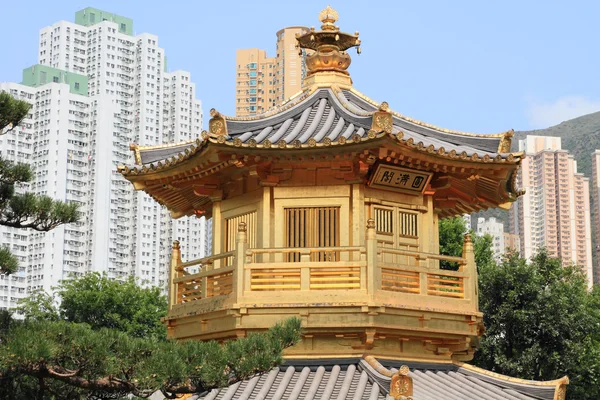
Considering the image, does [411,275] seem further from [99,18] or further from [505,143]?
[99,18]

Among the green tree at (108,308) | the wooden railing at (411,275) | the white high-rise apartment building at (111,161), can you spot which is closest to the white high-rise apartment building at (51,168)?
the white high-rise apartment building at (111,161)

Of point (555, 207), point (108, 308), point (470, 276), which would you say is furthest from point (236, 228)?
point (555, 207)

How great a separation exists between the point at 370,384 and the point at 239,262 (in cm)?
253

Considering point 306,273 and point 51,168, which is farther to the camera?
point 51,168

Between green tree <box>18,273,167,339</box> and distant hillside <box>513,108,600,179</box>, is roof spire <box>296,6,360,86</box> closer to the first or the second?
green tree <box>18,273,167,339</box>

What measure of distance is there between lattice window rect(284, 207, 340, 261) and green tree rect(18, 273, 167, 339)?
33987 millimetres

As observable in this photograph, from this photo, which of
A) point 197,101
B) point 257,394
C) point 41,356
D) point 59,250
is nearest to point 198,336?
point 257,394

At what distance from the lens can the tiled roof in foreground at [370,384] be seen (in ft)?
46.6

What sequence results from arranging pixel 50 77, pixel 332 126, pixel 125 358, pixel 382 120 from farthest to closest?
1. pixel 50 77
2. pixel 332 126
3. pixel 382 120
4. pixel 125 358

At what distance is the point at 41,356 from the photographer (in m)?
11.6

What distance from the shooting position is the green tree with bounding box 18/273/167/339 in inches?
1946

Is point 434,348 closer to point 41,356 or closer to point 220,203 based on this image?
point 220,203

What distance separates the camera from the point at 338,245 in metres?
15.6

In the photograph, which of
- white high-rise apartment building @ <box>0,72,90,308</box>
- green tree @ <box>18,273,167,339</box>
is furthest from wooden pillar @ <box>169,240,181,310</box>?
white high-rise apartment building @ <box>0,72,90,308</box>
